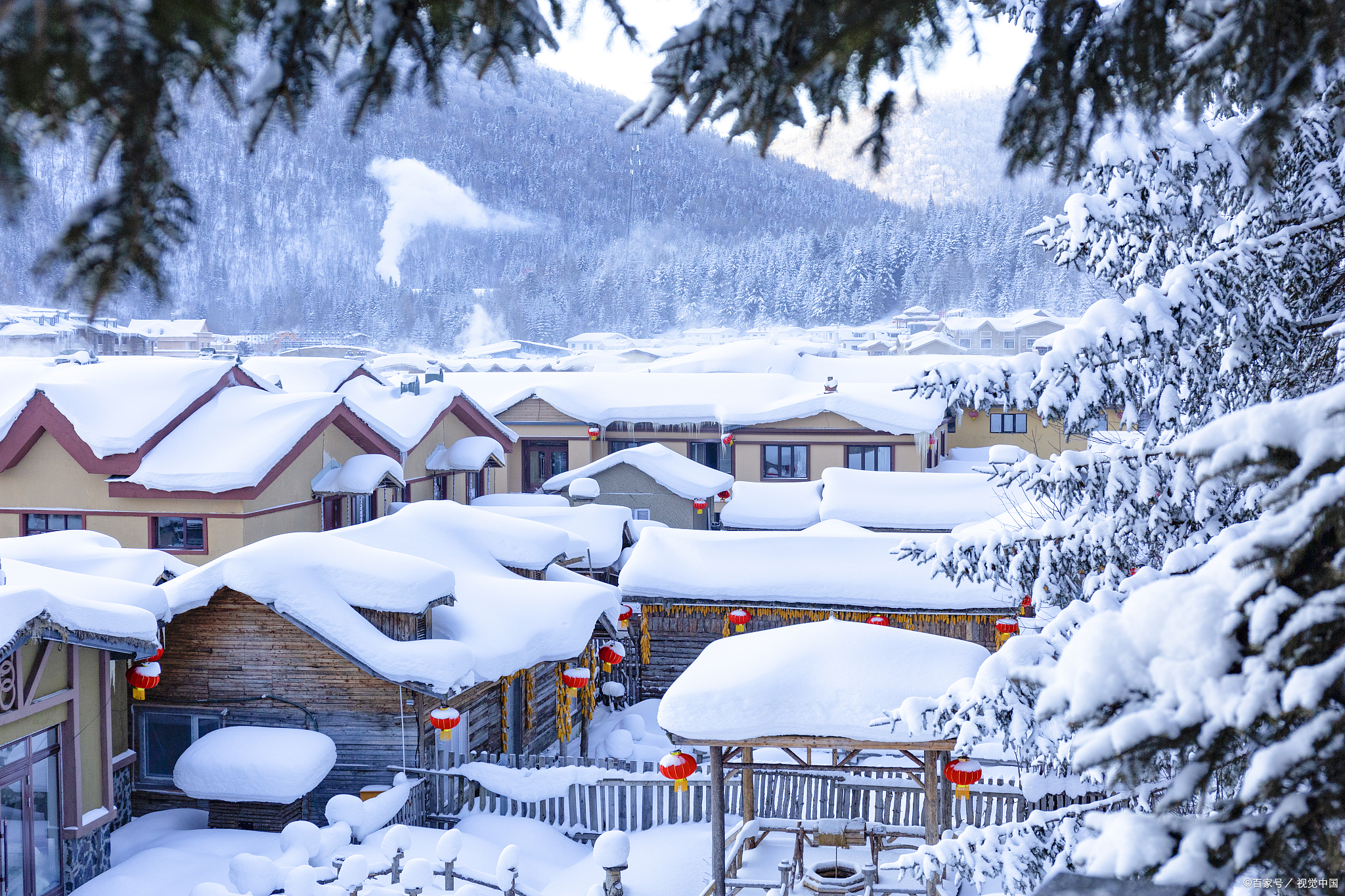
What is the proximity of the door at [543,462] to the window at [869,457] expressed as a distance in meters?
9.78

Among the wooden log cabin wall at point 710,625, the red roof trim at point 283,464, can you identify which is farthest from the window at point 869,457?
the red roof trim at point 283,464

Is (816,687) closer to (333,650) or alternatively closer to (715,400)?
(333,650)

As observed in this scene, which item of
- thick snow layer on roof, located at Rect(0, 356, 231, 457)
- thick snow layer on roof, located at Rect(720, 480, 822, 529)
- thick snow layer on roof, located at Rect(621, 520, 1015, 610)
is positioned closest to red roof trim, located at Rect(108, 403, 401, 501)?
thick snow layer on roof, located at Rect(0, 356, 231, 457)

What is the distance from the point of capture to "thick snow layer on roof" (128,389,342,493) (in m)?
20.0

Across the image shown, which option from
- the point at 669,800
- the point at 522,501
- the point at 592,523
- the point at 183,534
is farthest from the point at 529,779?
the point at 522,501

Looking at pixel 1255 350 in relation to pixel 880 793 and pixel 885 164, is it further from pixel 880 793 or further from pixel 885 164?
pixel 880 793

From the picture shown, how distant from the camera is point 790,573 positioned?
67.1ft

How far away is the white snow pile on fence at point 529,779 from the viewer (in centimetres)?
1517

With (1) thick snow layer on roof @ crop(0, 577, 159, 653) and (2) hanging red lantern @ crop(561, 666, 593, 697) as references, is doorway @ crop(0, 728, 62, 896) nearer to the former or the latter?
(1) thick snow layer on roof @ crop(0, 577, 159, 653)

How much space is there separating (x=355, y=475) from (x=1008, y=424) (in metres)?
25.4

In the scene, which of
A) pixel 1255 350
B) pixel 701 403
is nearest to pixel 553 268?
pixel 701 403

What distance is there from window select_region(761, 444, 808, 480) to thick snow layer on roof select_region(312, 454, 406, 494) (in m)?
13.3

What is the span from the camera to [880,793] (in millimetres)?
15000

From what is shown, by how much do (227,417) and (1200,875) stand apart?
73.9 ft
